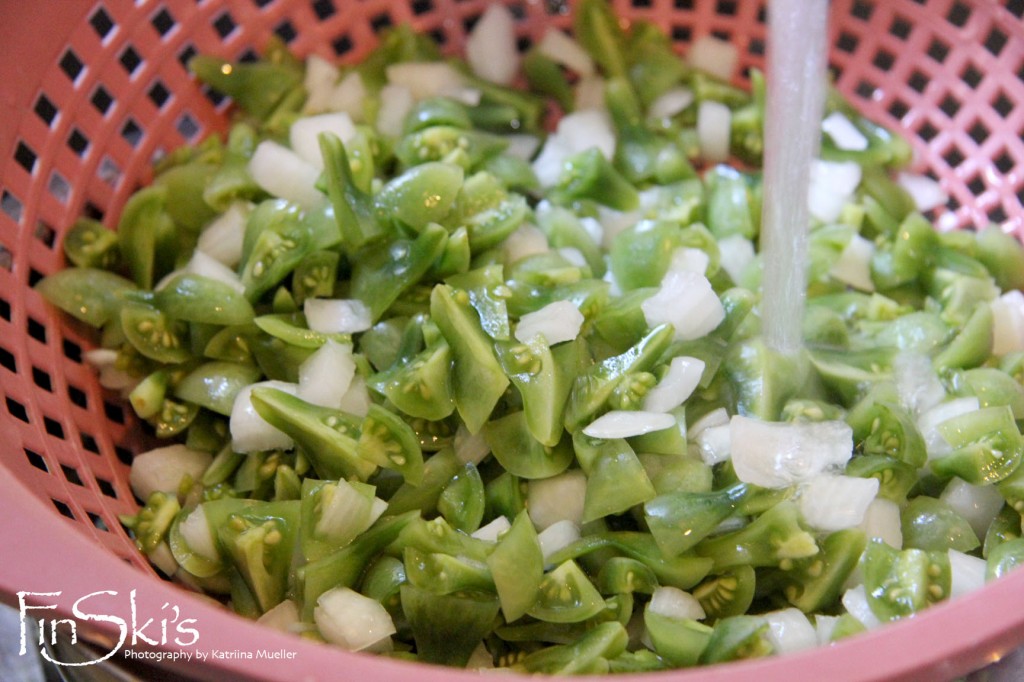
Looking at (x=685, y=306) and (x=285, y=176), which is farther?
(x=285, y=176)

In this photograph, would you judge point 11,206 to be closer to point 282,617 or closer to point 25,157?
point 25,157

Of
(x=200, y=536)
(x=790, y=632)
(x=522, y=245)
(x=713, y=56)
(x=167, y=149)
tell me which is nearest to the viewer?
(x=790, y=632)

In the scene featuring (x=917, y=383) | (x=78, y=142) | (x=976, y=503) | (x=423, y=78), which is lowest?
(x=976, y=503)

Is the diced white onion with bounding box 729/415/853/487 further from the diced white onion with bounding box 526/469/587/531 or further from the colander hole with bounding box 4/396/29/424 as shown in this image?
the colander hole with bounding box 4/396/29/424

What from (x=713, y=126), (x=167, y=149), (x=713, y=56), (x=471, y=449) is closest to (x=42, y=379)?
(x=167, y=149)

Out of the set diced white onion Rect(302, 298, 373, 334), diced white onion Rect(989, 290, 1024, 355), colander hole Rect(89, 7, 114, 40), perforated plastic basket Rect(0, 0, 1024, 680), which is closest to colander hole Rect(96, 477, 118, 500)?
perforated plastic basket Rect(0, 0, 1024, 680)

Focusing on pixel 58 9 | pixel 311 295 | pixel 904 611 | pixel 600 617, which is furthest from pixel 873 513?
pixel 58 9
